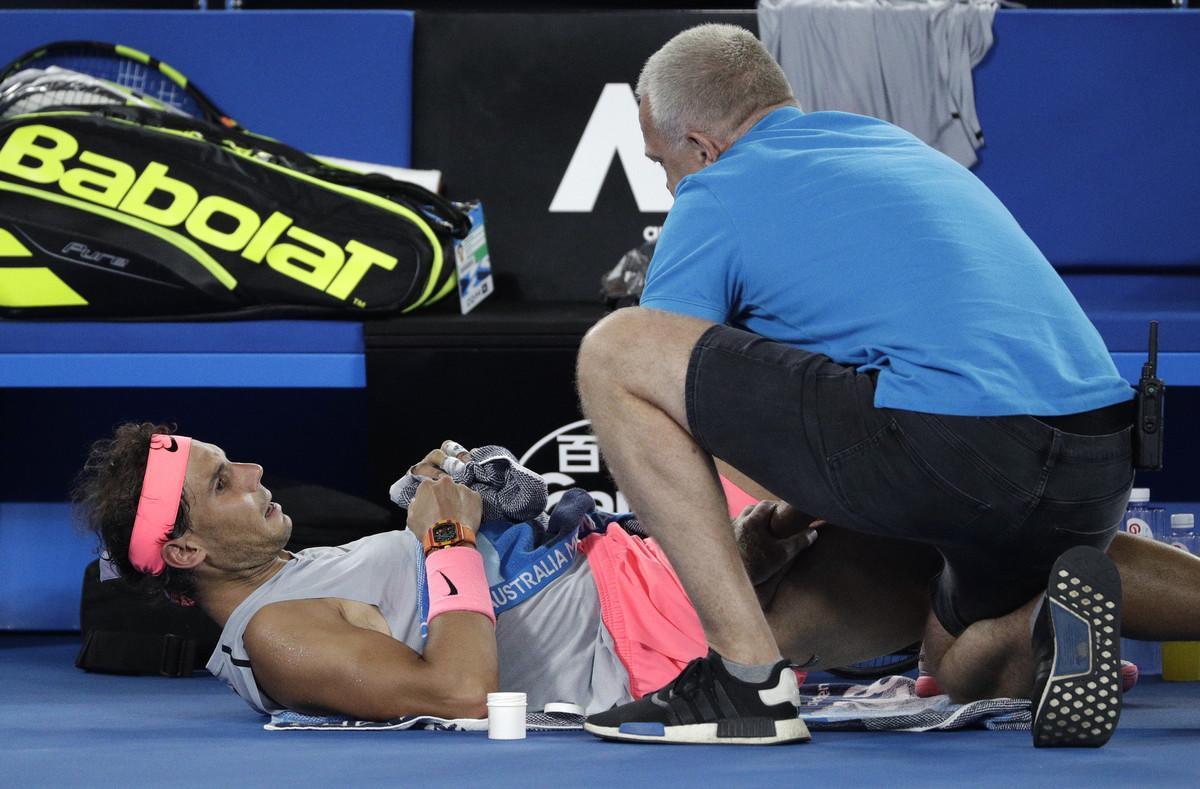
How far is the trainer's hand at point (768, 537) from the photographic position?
2125 mm

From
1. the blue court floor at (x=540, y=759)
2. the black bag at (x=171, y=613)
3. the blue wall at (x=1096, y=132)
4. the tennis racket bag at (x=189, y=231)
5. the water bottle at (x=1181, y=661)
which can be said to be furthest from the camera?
the blue wall at (x=1096, y=132)

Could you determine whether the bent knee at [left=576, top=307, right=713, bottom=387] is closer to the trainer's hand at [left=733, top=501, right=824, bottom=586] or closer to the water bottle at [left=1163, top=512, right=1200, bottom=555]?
the trainer's hand at [left=733, top=501, right=824, bottom=586]

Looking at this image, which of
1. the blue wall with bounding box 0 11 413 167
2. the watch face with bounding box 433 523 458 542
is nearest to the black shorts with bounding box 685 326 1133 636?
the watch face with bounding box 433 523 458 542

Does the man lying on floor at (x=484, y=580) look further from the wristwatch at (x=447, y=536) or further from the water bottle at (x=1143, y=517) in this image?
the water bottle at (x=1143, y=517)

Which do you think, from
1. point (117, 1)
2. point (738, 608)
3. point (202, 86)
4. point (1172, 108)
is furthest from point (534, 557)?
point (117, 1)

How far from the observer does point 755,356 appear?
5.69ft

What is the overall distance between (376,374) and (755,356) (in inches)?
53.2

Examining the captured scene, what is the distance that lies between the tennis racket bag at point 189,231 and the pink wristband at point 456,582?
1055 millimetres

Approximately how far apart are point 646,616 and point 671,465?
406 millimetres

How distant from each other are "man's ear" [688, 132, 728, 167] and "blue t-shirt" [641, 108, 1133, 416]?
72mm

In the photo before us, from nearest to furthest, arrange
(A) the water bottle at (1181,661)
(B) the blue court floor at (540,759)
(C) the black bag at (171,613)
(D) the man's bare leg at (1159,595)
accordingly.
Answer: (B) the blue court floor at (540,759) → (D) the man's bare leg at (1159,595) → (A) the water bottle at (1181,661) → (C) the black bag at (171,613)

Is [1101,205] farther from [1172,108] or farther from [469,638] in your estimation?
[469,638]

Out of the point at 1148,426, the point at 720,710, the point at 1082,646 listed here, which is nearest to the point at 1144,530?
the point at 1148,426

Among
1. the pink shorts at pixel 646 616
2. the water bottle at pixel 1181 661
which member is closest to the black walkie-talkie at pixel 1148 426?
the pink shorts at pixel 646 616
